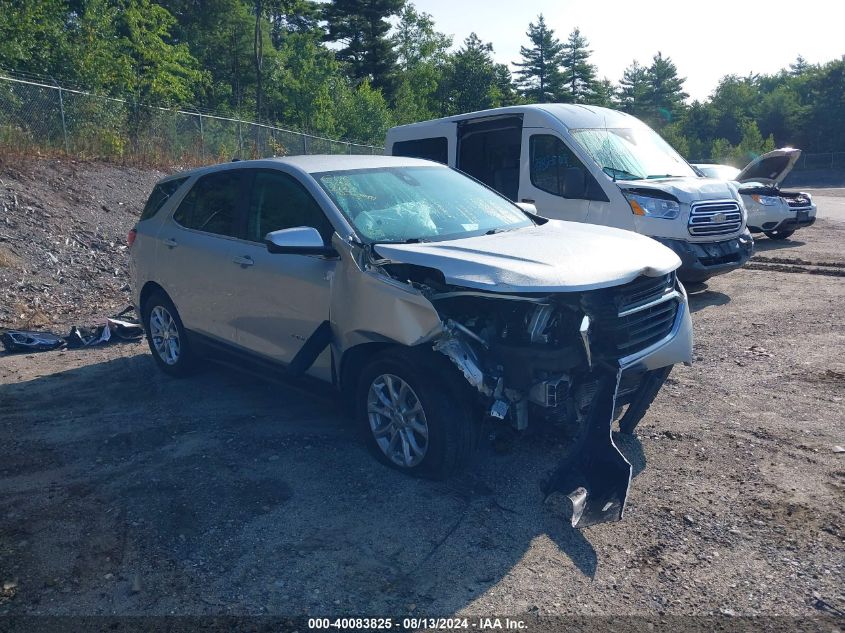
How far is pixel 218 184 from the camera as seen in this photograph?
6113 mm

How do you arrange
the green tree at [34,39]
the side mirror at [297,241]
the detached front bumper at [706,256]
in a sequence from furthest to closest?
the green tree at [34,39], the detached front bumper at [706,256], the side mirror at [297,241]

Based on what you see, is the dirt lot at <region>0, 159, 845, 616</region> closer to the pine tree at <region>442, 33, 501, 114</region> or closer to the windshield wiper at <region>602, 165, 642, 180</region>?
the windshield wiper at <region>602, 165, 642, 180</region>

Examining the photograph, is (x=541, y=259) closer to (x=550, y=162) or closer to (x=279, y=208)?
(x=279, y=208)

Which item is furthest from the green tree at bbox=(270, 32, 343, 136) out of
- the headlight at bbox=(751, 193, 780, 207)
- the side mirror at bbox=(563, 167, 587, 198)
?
the side mirror at bbox=(563, 167, 587, 198)

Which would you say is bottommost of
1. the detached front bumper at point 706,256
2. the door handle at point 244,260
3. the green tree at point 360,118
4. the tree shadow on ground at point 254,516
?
the tree shadow on ground at point 254,516

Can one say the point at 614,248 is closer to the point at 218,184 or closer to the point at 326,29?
the point at 218,184

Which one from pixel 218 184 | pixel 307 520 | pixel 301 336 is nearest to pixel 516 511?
pixel 307 520

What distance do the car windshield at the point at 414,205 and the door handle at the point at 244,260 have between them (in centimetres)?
83

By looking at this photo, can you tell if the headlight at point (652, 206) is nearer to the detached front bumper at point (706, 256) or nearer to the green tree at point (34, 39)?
the detached front bumper at point (706, 256)

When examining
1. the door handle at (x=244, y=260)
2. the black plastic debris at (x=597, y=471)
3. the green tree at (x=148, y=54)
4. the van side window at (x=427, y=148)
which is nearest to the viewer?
the black plastic debris at (x=597, y=471)

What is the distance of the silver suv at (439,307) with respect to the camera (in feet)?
13.1

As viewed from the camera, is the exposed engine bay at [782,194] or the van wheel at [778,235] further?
the van wheel at [778,235]

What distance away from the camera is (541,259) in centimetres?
417

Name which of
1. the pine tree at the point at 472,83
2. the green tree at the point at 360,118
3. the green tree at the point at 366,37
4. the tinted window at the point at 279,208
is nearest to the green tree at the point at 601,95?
the pine tree at the point at 472,83
